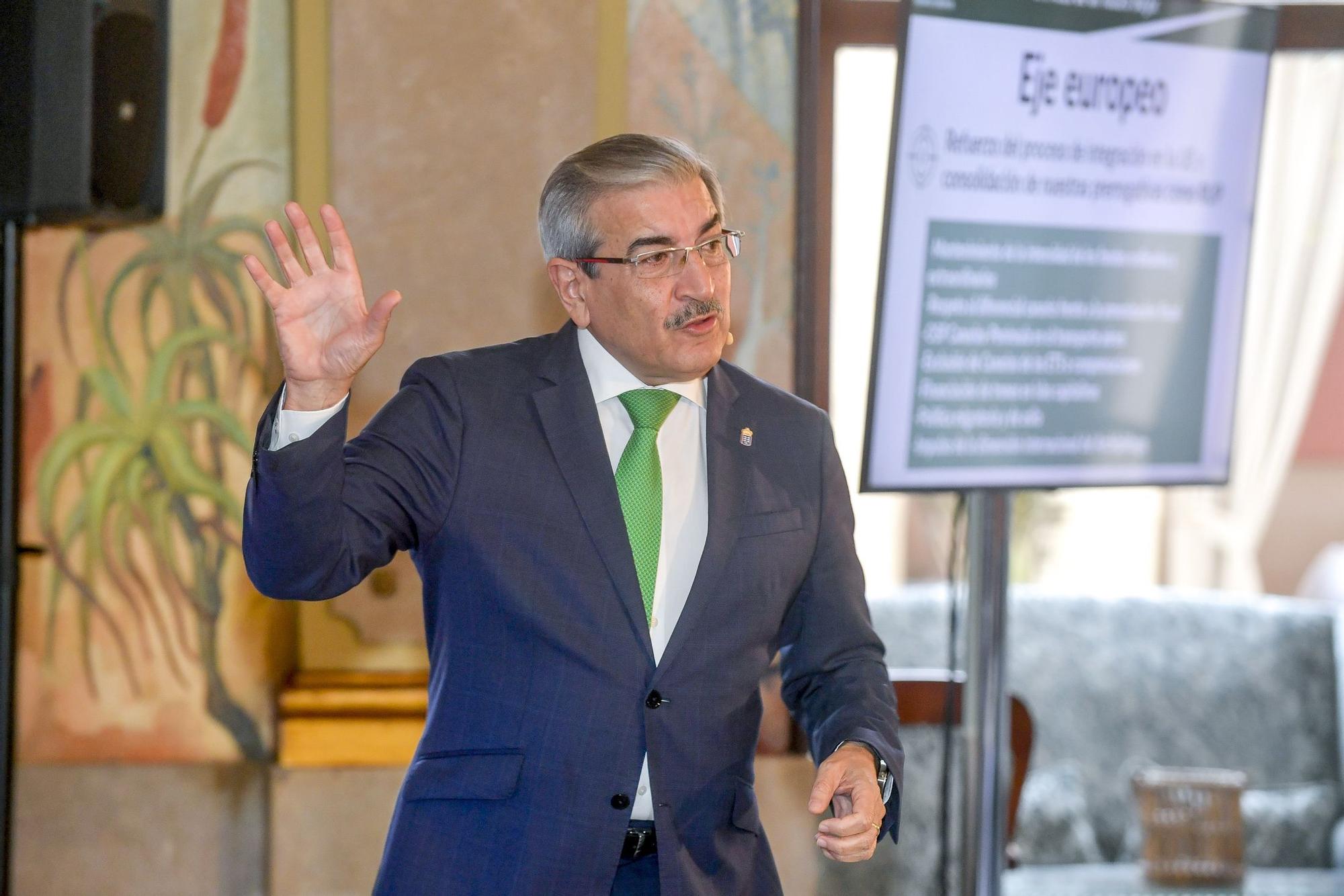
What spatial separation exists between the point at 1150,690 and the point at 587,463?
400 centimetres

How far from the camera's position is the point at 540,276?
10.3 feet

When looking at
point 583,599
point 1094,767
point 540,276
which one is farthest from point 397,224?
point 1094,767

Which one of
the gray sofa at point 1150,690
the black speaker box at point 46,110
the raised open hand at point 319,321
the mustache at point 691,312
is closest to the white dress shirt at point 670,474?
the mustache at point 691,312

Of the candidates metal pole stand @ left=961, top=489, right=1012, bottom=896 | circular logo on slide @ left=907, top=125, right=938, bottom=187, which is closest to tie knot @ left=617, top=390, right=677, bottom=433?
circular logo on slide @ left=907, top=125, right=938, bottom=187

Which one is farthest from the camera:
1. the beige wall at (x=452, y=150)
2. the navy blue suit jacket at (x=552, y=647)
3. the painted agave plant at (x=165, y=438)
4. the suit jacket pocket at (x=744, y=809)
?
the painted agave plant at (x=165, y=438)

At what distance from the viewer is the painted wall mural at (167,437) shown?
319 centimetres

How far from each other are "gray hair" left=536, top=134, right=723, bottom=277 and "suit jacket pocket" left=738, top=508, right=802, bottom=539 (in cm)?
40

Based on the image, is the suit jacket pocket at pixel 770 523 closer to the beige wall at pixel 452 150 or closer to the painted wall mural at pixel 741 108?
the painted wall mural at pixel 741 108

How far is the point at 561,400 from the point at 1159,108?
5.94 ft

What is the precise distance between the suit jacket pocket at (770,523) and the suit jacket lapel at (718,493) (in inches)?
0.6

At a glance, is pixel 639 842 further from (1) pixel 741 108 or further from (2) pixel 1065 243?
(1) pixel 741 108

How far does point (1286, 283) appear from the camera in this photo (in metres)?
6.23

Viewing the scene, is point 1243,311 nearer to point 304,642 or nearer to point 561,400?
point 561,400

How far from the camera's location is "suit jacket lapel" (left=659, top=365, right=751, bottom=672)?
1.70 metres
